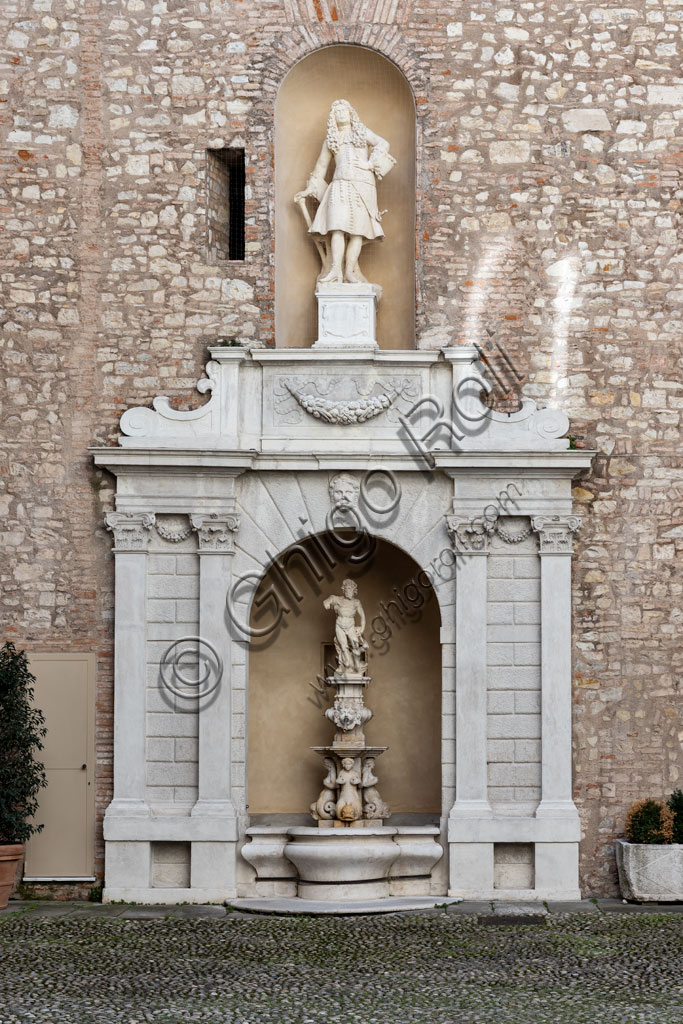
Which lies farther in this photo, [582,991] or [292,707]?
[292,707]

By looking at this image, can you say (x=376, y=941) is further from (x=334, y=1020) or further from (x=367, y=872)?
(x=334, y=1020)

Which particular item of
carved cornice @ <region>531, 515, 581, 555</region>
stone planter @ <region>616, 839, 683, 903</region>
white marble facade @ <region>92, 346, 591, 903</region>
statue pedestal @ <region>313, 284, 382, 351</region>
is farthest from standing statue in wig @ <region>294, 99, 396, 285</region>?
stone planter @ <region>616, 839, 683, 903</region>

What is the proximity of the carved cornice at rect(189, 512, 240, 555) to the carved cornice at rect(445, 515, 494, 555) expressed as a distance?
1.63 metres

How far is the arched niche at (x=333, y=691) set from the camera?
1137cm

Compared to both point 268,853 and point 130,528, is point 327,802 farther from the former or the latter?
point 130,528

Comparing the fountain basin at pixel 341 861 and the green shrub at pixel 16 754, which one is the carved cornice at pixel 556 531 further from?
the green shrub at pixel 16 754

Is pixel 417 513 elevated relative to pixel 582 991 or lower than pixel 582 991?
elevated

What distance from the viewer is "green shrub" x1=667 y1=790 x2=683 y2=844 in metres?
10.3

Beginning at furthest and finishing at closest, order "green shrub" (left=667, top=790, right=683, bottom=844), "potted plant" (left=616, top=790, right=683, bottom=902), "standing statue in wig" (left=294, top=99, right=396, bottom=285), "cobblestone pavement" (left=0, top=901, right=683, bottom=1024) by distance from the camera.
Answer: "standing statue in wig" (left=294, top=99, right=396, bottom=285) < "green shrub" (left=667, top=790, right=683, bottom=844) < "potted plant" (left=616, top=790, right=683, bottom=902) < "cobblestone pavement" (left=0, top=901, right=683, bottom=1024)

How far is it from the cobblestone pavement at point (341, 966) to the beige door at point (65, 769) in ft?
1.41

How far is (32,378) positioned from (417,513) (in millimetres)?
3103

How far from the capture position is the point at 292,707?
1147cm

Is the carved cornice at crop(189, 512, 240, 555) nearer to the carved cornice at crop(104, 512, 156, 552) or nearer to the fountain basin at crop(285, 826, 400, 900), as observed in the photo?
the carved cornice at crop(104, 512, 156, 552)

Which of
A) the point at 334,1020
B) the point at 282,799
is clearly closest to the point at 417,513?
the point at 282,799
